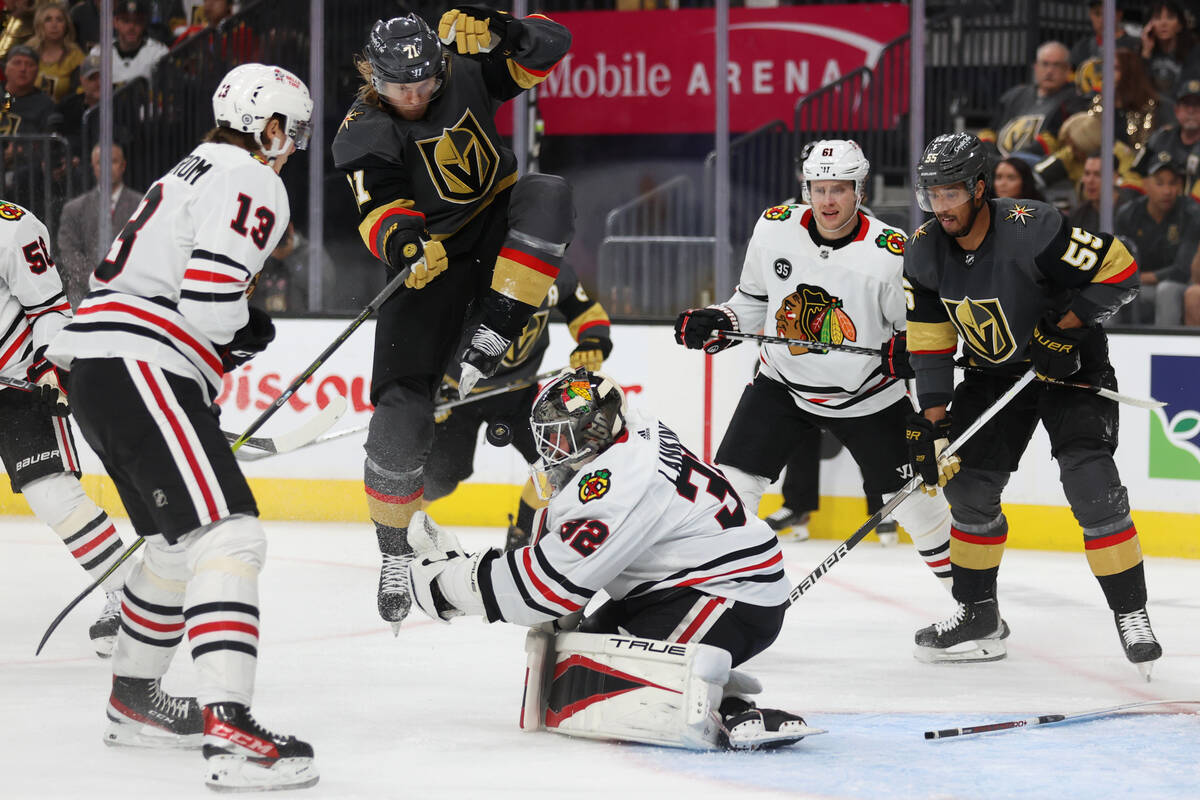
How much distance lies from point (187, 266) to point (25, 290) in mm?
1430

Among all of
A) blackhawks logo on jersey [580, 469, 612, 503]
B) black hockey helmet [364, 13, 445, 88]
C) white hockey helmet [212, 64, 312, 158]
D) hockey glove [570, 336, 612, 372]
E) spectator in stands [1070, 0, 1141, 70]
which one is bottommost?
hockey glove [570, 336, 612, 372]

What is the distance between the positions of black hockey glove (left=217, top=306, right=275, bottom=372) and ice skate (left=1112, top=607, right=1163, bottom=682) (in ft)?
6.65

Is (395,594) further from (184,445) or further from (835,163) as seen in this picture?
(835,163)

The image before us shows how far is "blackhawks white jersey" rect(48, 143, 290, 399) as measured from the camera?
8.89ft

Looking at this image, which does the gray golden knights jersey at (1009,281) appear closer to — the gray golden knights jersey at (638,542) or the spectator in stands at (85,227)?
the gray golden knights jersey at (638,542)

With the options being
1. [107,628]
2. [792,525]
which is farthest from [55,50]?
[107,628]

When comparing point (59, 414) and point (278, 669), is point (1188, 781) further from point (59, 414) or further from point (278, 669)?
point (59, 414)

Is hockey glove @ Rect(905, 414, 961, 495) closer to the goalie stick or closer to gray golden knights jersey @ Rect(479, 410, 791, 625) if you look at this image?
the goalie stick

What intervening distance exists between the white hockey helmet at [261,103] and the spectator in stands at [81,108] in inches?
167

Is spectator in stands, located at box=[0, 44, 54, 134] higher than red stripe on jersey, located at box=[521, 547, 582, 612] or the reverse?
higher

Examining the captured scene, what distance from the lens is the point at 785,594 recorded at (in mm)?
3115

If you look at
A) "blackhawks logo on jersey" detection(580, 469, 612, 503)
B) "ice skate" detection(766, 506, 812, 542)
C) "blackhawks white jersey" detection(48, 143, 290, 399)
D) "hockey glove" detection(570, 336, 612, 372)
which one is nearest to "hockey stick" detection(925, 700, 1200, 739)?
"blackhawks logo on jersey" detection(580, 469, 612, 503)

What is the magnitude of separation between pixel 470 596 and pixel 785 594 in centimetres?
60

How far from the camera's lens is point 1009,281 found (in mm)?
3717
